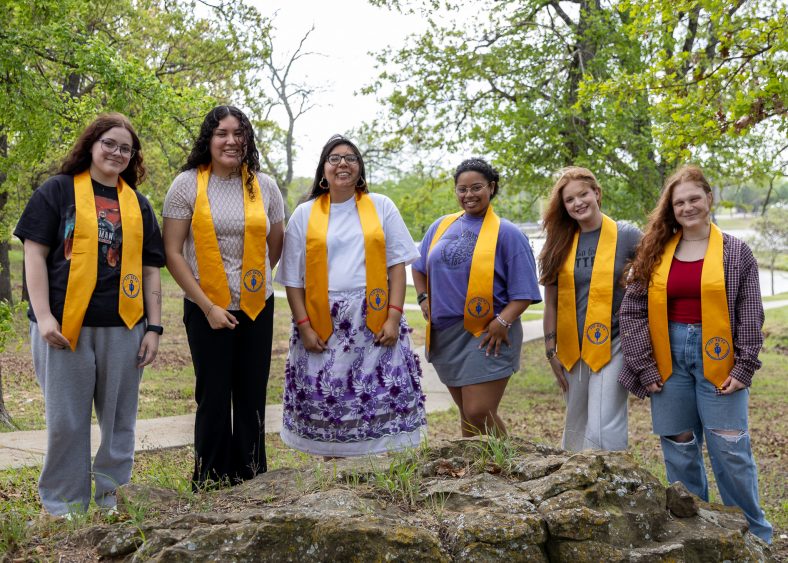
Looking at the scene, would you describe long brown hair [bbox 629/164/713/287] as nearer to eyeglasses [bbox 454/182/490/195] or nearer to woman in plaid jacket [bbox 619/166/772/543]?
woman in plaid jacket [bbox 619/166/772/543]

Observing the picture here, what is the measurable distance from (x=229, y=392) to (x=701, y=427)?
239 cm

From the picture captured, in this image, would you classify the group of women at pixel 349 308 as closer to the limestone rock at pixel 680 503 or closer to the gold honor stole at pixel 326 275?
the gold honor stole at pixel 326 275

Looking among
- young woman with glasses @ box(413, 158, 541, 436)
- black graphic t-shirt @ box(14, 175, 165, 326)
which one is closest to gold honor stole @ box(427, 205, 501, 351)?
young woman with glasses @ box(413, 158, 541, 436)

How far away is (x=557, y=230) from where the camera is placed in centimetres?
425

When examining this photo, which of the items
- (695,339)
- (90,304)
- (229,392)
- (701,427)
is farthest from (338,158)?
(701,427)

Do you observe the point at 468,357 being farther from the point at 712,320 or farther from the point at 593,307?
the point at 712,320

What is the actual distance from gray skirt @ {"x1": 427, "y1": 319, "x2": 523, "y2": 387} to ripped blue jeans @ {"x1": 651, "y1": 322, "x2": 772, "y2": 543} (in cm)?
91

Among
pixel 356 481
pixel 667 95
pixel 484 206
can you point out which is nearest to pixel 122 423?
pixel 356 481

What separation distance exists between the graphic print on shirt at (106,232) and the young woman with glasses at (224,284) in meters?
0.30

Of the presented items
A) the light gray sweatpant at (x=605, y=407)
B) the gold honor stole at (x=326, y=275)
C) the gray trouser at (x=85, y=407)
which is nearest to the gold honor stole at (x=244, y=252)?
the gold honor stole at (x=326, y=275)

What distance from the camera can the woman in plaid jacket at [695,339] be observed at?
3.60 meters

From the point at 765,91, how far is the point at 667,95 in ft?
3.97

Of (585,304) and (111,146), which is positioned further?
(585,304)

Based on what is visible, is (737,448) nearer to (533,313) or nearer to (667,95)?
(667,95)
